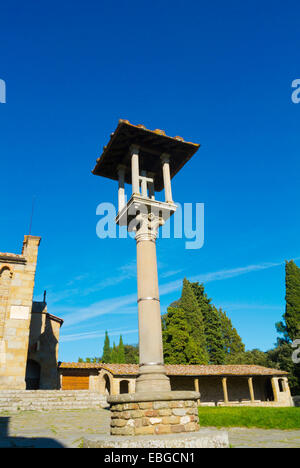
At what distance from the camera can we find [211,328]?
3900 cm

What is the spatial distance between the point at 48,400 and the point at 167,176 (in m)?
10.5

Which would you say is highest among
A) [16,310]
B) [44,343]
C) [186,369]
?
[16,310]

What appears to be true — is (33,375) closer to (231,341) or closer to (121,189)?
(121,189)

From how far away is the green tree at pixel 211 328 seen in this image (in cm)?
3688

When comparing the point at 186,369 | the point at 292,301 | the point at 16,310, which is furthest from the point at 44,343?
the point at 292,301

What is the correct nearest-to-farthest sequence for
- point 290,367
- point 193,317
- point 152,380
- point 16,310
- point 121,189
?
point 152,380, point 121,189, point 16,310, point 290,367, point 193,317

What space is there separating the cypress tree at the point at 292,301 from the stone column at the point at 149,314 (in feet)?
93.7

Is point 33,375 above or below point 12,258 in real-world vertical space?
below

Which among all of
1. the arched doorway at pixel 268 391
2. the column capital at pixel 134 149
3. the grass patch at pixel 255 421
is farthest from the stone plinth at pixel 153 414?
the arched doorway at pixel 268 391

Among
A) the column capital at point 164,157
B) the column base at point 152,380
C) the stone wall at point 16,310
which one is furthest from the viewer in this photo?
the stone wall at point 16,310

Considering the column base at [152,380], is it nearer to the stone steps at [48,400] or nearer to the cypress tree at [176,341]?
the stone steps at [48,400]

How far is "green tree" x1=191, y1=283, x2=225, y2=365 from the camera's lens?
3688 centimetres

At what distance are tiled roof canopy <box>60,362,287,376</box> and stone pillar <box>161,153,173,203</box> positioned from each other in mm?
16087

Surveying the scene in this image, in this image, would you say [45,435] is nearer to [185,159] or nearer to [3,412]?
[3,412]
